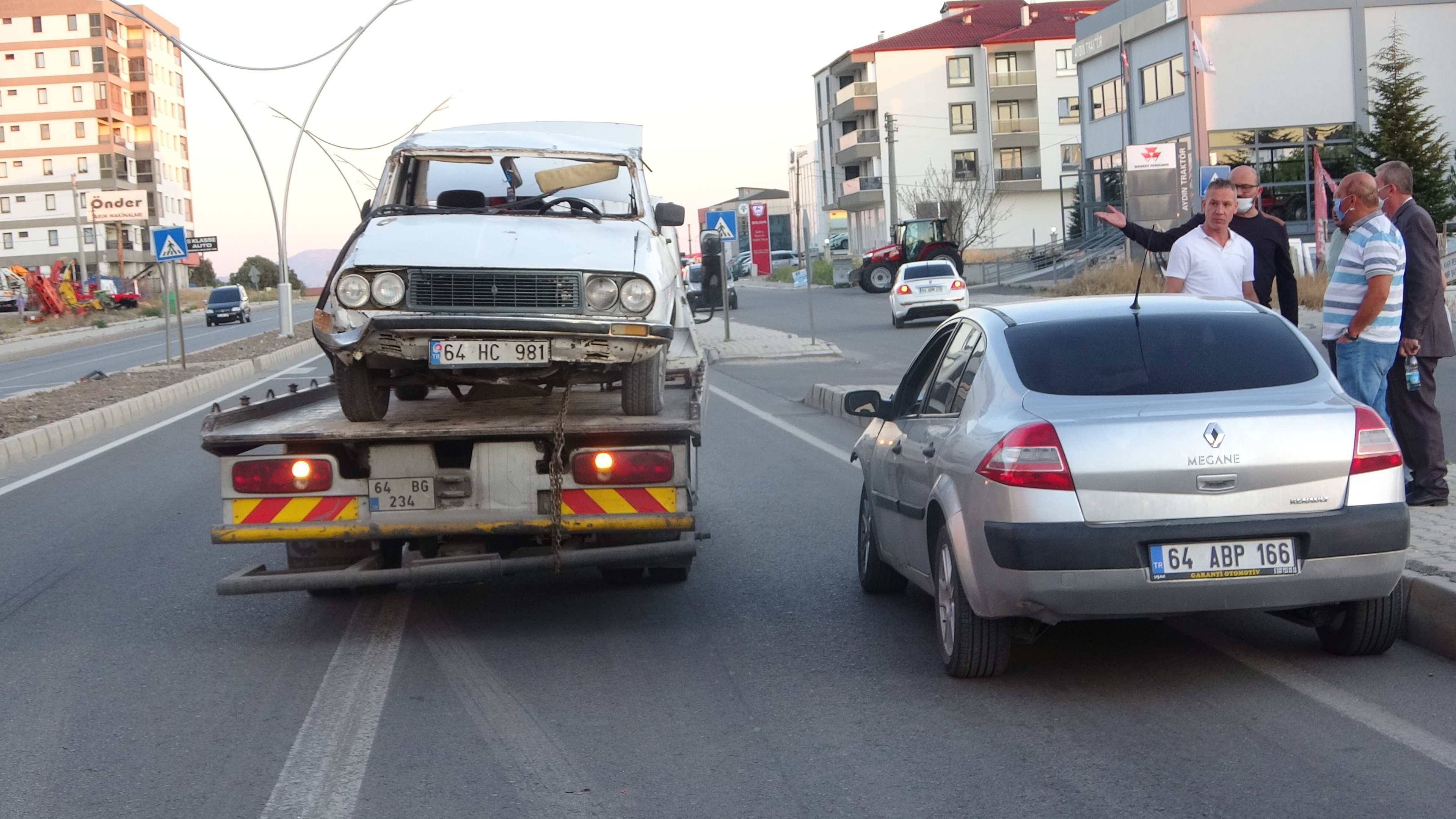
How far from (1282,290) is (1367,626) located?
12.0 ft

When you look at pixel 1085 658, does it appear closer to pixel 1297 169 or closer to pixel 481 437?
pixel 481 437

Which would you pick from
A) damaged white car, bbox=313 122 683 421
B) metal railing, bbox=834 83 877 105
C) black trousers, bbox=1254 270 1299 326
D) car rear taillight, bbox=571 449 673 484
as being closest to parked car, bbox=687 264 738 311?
black trousers, bbox=1254 270 1299 326

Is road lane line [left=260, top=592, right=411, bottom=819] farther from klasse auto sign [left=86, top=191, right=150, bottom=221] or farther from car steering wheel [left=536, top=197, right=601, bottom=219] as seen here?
klasse auto sign [left=86, top=191, right=150, bottom=221]

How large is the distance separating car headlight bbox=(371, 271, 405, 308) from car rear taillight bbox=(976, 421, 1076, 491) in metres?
3.09

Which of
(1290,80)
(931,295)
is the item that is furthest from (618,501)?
(1290,80)

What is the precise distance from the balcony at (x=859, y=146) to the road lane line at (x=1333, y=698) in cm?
8524

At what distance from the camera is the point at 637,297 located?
7.02m

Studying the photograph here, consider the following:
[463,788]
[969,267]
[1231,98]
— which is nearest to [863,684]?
[463,788]

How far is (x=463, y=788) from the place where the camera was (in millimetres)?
4410

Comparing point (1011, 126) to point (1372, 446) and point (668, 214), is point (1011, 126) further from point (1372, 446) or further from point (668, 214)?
point (1372, 446)

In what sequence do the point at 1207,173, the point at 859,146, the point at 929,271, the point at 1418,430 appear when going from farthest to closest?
1. the point at 859,146
2. the point at 1207,173
3. the point at 929,271
4. the point at 1418,430

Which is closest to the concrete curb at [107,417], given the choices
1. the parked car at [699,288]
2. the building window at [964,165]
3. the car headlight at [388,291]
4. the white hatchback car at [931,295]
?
the car headlight at [388,291]

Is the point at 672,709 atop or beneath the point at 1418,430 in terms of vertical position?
beneath

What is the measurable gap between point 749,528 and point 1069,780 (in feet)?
16.3
